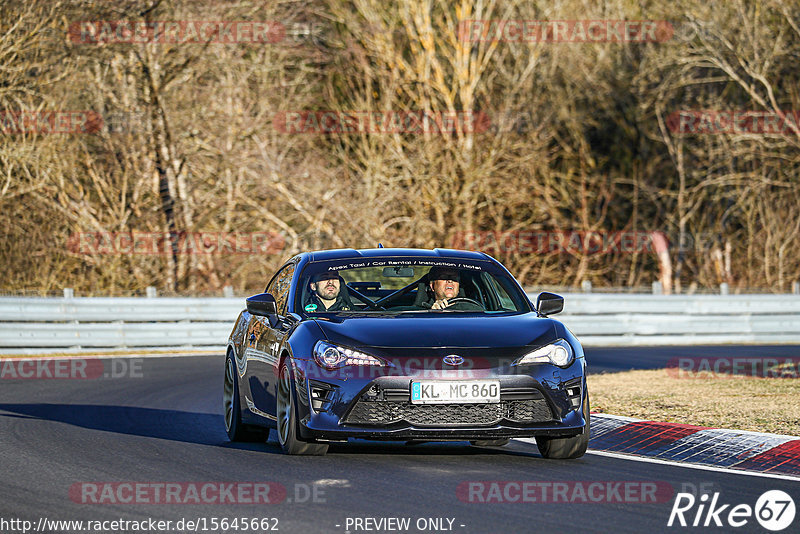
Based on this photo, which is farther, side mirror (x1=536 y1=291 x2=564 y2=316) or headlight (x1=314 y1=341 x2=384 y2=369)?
side mirror (x1=536 y1=291 x2=564 y2=316)

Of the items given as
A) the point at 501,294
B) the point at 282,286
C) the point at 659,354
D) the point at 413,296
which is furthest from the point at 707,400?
the point at 659,354

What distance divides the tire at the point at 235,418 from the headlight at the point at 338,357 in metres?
1.91

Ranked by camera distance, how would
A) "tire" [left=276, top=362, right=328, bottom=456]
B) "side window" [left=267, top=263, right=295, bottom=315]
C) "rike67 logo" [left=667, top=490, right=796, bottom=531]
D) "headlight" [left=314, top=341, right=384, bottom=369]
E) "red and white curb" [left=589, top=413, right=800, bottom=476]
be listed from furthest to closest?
"side window" [left=267, top=263, right=295, bottom=315], "red and white curb" [left=589, top=413, right=800, bottom=476], "tire" [left=276, top=362, right=328, bottom=456], "headlight" [left=314, top=341, right=384, bottom=369], "rike67 logo" [left=667, top=490, right=796, bottom=531]

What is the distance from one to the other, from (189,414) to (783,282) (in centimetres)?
2387

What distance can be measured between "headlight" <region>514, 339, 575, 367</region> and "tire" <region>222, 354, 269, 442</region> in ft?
8.83

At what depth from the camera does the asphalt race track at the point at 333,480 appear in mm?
6512

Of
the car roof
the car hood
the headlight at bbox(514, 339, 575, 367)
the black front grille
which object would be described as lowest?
the black front grille

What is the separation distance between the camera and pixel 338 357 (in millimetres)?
8164

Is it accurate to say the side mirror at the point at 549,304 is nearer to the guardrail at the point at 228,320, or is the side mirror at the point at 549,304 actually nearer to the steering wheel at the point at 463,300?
the steering wheel at the point at 463,300

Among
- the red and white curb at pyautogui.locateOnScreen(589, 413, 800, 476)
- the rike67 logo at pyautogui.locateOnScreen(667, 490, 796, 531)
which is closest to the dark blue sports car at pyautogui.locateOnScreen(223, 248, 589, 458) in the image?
the red and white curb at pyautogui.locateOnScreen(589, 413, 800, 476)

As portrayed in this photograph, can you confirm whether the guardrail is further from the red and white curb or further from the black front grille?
the black front grille

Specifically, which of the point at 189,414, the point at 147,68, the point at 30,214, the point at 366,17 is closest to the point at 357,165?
the point at 366,17

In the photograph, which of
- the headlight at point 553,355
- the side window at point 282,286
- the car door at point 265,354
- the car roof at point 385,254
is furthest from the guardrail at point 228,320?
the headlight at point 553,355

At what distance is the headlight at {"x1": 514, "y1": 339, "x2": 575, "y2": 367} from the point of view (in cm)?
817
